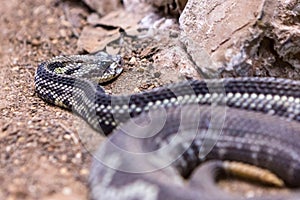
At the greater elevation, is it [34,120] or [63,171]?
[63,171]

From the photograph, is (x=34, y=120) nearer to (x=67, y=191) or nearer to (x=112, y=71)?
(x=67, y=191)

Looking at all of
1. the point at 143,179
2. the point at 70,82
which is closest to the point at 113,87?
the point at 70,82

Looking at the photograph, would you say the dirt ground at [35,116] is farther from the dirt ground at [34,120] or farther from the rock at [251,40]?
the rock at [251,40]

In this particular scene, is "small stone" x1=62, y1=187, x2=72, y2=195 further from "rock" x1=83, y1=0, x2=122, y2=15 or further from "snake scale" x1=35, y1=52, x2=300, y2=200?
"rock" x1=83, y1=0, x2=122, y2=15

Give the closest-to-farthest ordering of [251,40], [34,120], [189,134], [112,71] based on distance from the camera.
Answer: [189,134], [34,120], [251,40], [112,71]

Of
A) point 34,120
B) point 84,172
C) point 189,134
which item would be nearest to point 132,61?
point 34,120

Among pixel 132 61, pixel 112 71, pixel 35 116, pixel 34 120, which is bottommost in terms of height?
pixel 132 61

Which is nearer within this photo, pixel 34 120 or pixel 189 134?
pixel 189 134

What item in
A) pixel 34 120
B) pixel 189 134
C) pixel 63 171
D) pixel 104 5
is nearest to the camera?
pixel 63 171

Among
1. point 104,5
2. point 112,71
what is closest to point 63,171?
point 112,71
